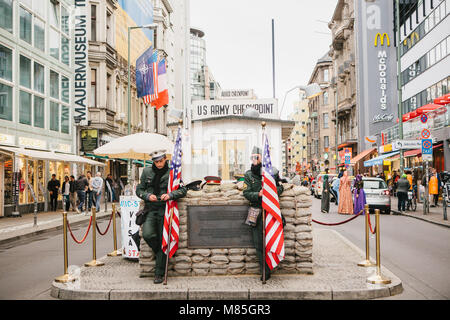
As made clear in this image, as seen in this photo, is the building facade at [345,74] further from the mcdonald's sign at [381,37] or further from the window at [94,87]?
the window at [94,87]

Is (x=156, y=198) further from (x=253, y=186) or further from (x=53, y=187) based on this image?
(x=53, y=187)

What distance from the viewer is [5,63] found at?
21.3 metres

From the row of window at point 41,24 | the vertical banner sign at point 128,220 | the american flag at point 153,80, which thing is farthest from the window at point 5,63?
the vertical banner sign at point 128,220

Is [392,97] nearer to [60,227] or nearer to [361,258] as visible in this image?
[60,227]

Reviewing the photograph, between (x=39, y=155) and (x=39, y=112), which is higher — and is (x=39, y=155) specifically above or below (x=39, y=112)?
below

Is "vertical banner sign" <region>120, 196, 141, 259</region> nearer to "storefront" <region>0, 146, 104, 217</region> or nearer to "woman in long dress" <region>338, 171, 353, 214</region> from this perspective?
"storefront" <region>0, 146, 104, 217</region>

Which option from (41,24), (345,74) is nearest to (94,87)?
(41,24)

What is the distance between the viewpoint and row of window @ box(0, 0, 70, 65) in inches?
854

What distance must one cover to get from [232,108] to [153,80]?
19.6 meters

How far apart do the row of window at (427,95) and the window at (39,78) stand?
22.0 m

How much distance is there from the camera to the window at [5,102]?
21.0 m
